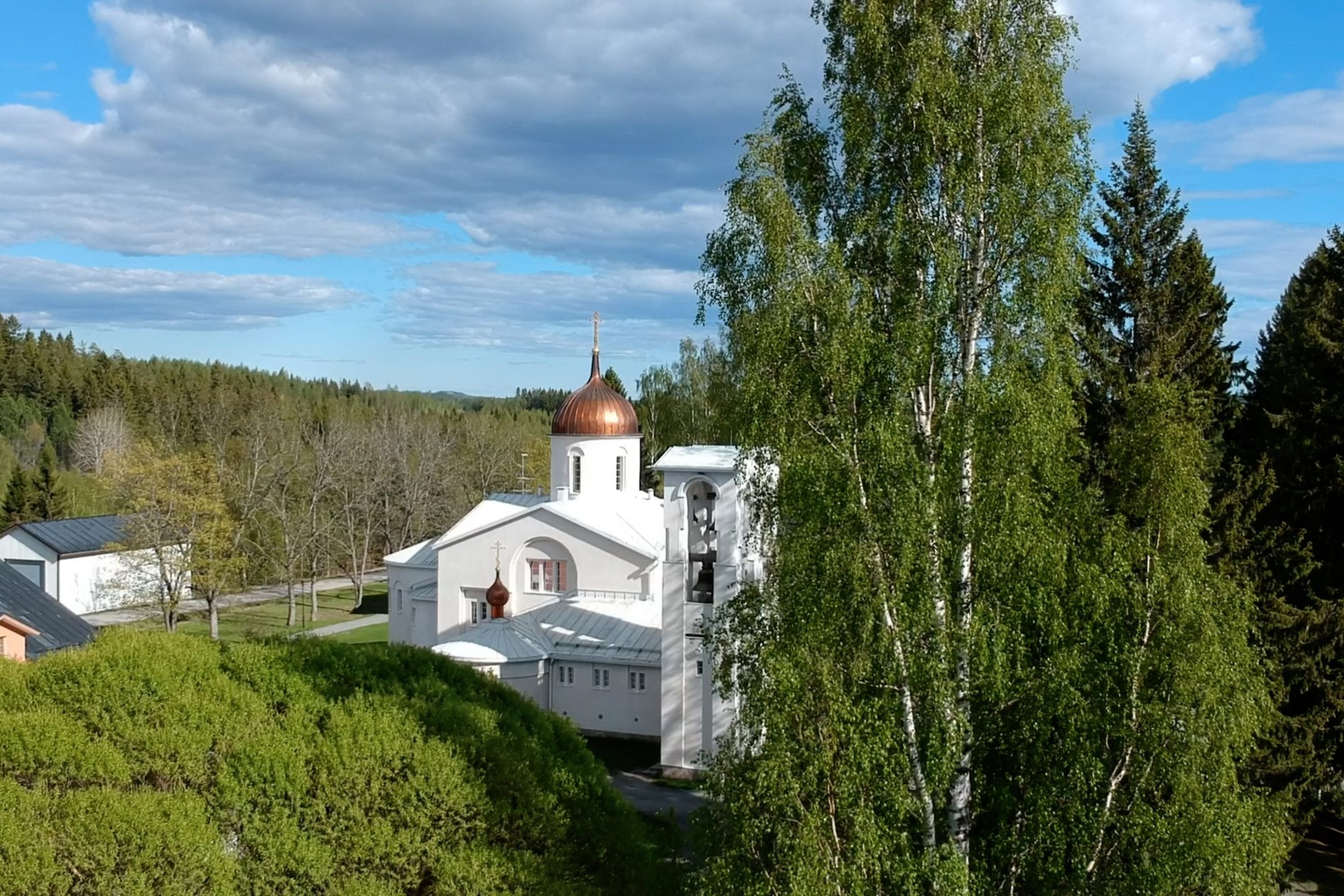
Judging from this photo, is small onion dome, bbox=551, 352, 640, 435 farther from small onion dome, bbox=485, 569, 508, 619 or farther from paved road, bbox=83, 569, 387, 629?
paved road, bbox=83, 569, 387, 629

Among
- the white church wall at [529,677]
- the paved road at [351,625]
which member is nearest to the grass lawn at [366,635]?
the paved road at [351,625]

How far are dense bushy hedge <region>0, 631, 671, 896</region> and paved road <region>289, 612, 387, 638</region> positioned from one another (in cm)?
2623

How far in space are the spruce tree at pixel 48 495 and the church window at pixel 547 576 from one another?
3459 cm

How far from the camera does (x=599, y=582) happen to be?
27.2 meters

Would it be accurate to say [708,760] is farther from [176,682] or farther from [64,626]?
[64,626]

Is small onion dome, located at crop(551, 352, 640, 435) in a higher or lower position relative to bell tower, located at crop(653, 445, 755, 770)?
higher

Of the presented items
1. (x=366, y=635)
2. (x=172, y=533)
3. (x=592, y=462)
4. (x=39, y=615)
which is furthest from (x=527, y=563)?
(x=172, y=533)

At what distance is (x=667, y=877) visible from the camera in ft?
42.1

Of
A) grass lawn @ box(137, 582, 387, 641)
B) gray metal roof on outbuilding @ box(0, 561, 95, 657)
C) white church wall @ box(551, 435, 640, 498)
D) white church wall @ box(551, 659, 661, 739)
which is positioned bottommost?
grass lawn @ box(137, 582, 387, 641)

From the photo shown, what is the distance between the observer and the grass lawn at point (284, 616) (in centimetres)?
3856

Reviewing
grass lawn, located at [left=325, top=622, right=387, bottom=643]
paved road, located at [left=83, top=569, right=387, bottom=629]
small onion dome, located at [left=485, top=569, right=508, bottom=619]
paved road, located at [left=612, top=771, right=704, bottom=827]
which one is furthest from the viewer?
paved road, located at [left=83, top=569, right=387, bottom=629]

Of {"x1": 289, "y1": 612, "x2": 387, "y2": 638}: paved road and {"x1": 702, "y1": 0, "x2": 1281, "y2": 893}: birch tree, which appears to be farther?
{"x1": 289, "y1": 612, "x2": 387, "y2": 638}: paved road

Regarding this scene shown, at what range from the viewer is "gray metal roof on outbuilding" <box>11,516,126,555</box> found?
4256 cm

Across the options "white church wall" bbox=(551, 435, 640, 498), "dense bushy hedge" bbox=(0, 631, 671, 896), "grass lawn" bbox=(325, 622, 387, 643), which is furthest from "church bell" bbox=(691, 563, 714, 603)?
"grass lawn" bbox=(325, 622, 387, 643)
